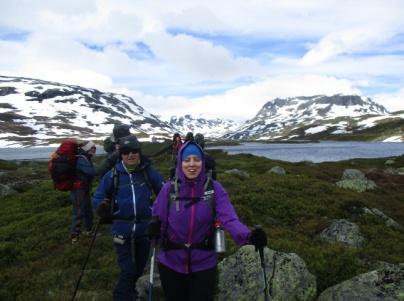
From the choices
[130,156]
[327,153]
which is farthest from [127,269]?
[327,153]

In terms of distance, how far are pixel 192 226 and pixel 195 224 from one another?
0.05 m

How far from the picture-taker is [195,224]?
6176mm

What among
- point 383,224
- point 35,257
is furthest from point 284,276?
point 383,224

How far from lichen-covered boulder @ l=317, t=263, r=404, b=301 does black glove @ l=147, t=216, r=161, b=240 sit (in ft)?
14.4

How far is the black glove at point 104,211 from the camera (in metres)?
7.82

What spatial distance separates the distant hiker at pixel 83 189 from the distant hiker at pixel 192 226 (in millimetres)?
6813

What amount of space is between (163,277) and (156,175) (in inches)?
94.8

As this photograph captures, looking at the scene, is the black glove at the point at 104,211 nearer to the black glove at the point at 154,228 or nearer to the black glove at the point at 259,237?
the black glove at the point at 154,228

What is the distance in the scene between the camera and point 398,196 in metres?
26.6

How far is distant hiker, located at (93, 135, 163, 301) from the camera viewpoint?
816cm

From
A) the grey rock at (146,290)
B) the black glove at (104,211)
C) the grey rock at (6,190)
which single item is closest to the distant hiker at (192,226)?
the black glove at (104,211)

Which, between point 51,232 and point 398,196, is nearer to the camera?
point 51,232

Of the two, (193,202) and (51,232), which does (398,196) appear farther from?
(193,202)

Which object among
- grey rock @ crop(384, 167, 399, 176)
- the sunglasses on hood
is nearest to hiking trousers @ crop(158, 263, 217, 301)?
the sunglasses on hood
